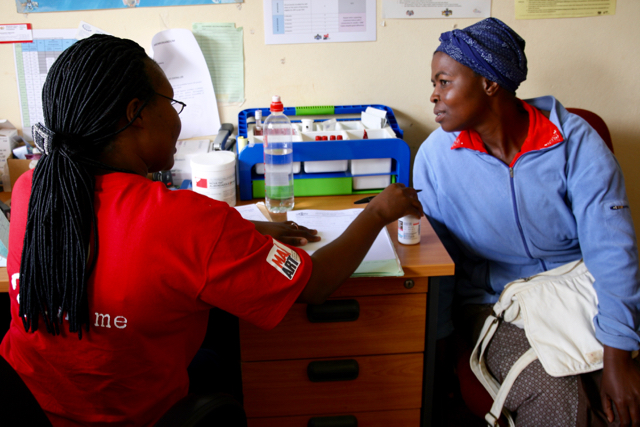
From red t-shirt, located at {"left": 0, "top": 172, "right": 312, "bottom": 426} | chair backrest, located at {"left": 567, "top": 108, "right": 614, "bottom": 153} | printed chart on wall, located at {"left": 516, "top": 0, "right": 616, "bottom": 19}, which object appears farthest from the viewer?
printed chart on wall, located at {"left": 516, "top": 0, "right": 616, "bottom": 19}

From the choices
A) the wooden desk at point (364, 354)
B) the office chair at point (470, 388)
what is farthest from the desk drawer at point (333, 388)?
the office chair at point (470, 388)

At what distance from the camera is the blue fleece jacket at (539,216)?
1.07 meters

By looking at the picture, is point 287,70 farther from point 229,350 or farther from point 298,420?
point 298,420

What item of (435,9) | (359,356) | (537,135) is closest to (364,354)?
(359,356)

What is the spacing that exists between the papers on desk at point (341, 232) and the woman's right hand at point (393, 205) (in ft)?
0.26

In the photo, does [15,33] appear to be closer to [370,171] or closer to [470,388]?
[370,171]

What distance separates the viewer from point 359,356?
1.13 meters

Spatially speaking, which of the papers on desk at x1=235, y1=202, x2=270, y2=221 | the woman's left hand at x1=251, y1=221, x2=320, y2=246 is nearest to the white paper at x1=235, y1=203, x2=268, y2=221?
the papers on desk at x1=235, y1=202, x2=270, y2=221

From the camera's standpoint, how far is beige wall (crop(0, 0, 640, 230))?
1.59 meters

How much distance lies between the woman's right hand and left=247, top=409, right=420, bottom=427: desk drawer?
1.62ft

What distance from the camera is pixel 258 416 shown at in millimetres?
1169

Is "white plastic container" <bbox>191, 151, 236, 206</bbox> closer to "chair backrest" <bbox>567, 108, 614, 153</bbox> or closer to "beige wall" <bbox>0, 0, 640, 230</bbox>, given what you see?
"beige wall" <bbox>0, 0, 640, 230</bbox>

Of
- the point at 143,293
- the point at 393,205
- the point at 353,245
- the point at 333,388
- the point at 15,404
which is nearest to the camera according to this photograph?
the point at 15,404

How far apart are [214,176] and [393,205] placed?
1.75ft
